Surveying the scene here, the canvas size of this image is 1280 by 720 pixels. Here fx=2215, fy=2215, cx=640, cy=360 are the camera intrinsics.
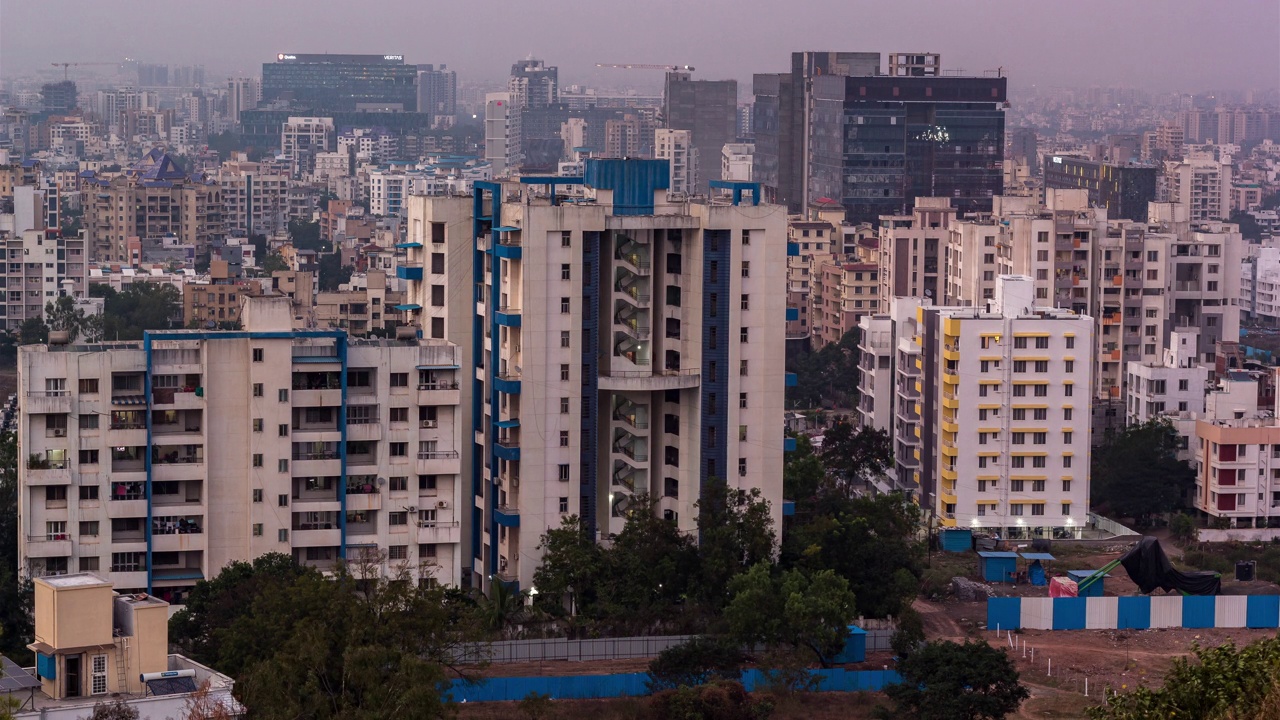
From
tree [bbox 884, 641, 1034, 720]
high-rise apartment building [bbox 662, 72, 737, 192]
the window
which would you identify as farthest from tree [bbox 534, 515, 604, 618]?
high-rise apartment building [bbox 662, 72, 737, 192]

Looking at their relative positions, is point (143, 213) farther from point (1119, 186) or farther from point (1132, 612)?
point (1132, 612)

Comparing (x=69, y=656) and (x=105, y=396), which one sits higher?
Answer: (x=105, y=396)

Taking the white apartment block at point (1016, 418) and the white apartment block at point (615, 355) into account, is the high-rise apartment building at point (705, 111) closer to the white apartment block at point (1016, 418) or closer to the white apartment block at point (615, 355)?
the white apartment block at point (1016, 418)

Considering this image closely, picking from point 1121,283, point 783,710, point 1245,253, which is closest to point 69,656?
point 783,710

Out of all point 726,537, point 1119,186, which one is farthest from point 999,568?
point 1119,186

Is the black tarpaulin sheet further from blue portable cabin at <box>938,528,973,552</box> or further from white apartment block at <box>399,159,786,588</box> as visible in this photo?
white apartment block at <box>399,159,786,588</box>

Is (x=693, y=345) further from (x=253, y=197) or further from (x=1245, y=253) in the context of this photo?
(x=253, y=197)
